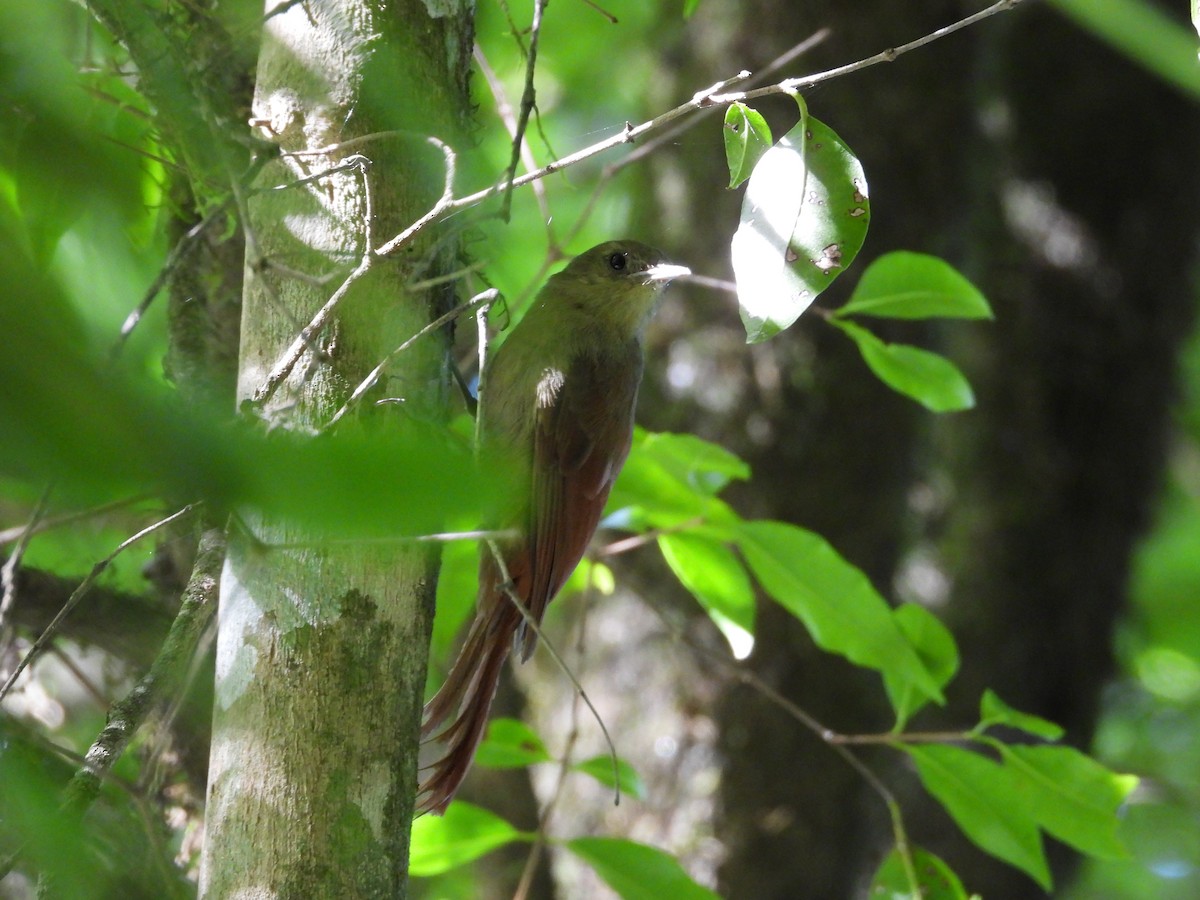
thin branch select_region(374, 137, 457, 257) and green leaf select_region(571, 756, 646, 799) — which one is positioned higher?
thin branch select_region(374, 137, 457, 257)

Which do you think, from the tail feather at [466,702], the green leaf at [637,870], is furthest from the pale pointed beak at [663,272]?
the green leaf at [637,870]

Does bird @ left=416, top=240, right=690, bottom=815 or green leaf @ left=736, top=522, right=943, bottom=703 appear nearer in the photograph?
green leaf @ left=736, top=522, right=943, bottom=703

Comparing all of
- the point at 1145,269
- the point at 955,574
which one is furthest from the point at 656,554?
the point at 1145,269

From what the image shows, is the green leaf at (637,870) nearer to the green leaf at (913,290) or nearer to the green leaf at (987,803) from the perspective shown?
the green leaf at (987,803)

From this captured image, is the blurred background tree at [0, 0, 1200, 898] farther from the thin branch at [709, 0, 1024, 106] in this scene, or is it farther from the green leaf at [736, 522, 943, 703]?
the thin branch at [709, 0, 1024, 106]

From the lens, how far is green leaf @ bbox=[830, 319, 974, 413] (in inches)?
86.5

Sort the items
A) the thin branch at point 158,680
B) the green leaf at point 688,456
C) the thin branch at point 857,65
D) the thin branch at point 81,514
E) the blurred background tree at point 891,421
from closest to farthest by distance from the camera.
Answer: the thin branch at point 81,514
the thin branch at point 158,680
the thin branch at point 857,65
the green leaf at point 688,456
the blurred background tree at point 891,421

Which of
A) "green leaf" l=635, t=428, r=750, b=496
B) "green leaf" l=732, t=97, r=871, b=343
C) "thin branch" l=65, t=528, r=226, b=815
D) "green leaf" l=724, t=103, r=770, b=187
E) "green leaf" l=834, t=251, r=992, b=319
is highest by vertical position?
"green leaf" l=724, t=103, r=770, b=187

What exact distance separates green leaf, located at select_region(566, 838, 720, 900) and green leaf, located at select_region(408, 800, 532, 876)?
6.1 inches

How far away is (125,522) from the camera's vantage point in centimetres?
255

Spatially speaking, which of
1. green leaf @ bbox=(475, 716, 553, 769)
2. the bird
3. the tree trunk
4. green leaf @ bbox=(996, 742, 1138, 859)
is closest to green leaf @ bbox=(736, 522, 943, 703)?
green leaf @ bbox=(996, 742, 1138, 859)

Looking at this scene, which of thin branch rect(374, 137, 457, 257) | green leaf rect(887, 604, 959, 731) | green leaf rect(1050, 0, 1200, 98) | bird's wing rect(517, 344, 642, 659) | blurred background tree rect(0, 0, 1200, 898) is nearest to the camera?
thin branch rect(374, 137, 457, 257)

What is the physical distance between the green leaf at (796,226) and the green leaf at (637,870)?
127 centimetres

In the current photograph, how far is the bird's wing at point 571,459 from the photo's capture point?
256 cm
